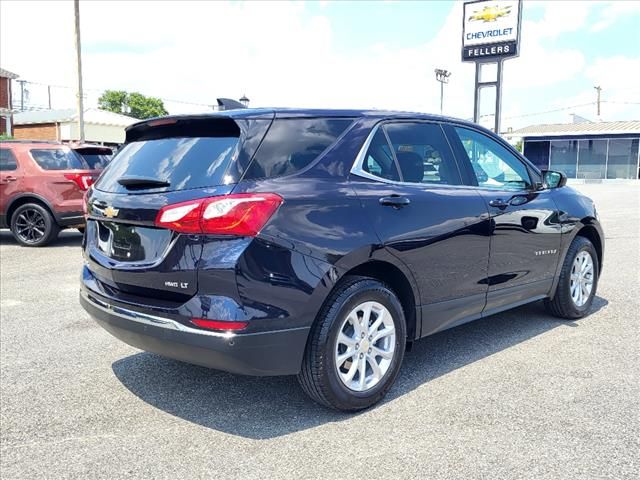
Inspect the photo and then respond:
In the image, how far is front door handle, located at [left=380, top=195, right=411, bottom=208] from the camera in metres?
3.51

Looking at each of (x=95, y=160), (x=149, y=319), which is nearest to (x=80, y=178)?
(x=95, y=160)

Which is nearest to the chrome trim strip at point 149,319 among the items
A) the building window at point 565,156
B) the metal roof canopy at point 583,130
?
the metal roof canopy at point 583,130

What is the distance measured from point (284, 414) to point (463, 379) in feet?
4.13

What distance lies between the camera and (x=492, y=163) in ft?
15.2

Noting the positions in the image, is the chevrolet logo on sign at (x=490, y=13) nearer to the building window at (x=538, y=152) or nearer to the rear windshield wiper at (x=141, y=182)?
the building window at (x=538, y=152)

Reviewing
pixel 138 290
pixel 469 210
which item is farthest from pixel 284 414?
pixel 469 210

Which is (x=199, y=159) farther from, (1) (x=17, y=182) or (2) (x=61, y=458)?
(1) (x=17, y=182)

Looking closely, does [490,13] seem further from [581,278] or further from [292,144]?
[292,144]

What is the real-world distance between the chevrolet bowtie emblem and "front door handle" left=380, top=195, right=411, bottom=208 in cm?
155

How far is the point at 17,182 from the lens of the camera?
9.66 metres

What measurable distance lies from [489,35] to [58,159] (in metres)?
19.0

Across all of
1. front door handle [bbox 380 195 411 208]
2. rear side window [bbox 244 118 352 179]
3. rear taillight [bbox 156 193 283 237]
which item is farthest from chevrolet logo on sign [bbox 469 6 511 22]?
rear taillight [bbox 156 193 283 237]

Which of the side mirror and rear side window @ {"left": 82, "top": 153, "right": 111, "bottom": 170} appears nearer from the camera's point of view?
the side mirror

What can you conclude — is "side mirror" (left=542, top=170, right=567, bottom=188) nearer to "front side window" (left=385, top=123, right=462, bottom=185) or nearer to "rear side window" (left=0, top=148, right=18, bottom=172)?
"front side window" (left=385, top=123, right=462, bottom=185)
